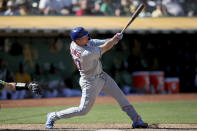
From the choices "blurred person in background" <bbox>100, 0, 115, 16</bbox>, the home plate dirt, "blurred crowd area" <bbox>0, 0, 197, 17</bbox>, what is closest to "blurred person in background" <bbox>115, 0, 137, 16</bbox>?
"blurred crowd area" <bbox>0, 0, 197, 17</bbox>

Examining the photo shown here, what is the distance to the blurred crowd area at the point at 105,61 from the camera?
1427 cm

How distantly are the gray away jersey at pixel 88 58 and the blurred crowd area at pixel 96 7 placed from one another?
7.79m

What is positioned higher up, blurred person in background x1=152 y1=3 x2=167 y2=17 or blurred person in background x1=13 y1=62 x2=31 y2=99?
blurred person in background x1=152 y1=3 x2=167 y2=17

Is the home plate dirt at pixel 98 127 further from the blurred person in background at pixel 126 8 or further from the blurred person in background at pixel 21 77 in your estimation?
the blurred person in background at pixel 126 8

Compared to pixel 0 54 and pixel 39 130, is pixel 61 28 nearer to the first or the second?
pixel 0 54

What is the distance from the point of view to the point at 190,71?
15648 mm

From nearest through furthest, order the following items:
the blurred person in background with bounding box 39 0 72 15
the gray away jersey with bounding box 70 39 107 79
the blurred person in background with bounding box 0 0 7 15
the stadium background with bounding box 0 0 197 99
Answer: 1. the gray away jersey with bounding box 70 39 107 79
2. the stadium background with bounding box 0 0 197 99
3. the blurred person in background with bounding box 0 0 7 15
4. the blurred person in background with bounding box 39 0 72 15

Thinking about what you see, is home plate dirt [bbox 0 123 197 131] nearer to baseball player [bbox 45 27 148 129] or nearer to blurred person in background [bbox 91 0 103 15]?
baseball player [bbox 45 27 148 129]

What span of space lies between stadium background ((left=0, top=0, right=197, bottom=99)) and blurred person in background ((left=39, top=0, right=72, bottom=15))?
1.44ft

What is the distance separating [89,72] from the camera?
21.0ft

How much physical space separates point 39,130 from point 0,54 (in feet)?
28.0

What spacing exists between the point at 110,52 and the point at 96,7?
1.67 metres

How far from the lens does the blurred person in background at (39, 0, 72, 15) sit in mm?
14195

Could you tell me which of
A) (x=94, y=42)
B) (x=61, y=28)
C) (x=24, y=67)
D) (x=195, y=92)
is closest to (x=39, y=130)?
(x=94, y=42)
